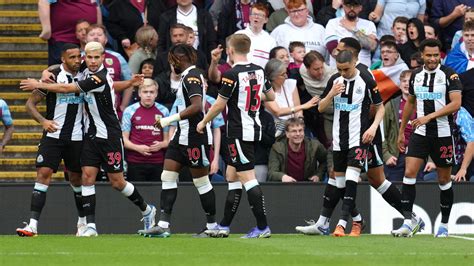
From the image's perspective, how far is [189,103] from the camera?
15.7 metres

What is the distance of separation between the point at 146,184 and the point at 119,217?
64 centimetres

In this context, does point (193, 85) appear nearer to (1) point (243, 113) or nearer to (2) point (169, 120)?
(2) point (169, 120)

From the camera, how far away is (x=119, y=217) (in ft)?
61.9

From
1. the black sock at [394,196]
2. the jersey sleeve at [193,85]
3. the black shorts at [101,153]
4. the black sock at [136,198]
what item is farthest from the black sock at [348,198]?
the black shorts at [101,153]

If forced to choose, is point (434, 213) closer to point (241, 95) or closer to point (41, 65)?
point (241, 95)

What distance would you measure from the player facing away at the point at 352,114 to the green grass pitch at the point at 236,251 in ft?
2.65

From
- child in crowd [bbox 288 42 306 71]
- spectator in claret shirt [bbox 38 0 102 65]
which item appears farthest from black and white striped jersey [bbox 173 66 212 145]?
spectator in claret shirt [bbox 38 0 102 65]

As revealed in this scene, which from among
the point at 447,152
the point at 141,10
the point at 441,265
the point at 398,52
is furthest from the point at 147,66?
the point at 441,265

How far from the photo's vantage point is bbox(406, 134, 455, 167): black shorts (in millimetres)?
16328

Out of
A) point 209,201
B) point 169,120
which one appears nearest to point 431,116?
point 209,201

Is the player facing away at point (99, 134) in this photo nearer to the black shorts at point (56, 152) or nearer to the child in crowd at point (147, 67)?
the black shorts at point (56, 152)

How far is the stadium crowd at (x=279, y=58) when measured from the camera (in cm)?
1920

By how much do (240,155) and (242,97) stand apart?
692mm

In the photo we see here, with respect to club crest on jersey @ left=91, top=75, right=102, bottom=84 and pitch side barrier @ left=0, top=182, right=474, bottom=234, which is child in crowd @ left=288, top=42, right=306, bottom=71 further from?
club crest on jersey @ left=91, top=75, right=102, bottom=84
